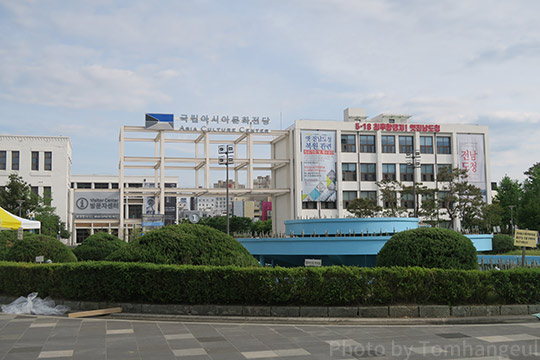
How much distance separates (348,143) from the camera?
62.8 meters

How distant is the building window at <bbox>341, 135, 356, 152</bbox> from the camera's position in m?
62.5

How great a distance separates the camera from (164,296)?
42.6 feet

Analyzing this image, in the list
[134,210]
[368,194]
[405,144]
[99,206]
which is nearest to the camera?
[368,194]

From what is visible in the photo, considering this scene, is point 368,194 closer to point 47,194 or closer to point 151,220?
point 151,220

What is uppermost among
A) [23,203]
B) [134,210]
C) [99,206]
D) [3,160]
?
[3,160]

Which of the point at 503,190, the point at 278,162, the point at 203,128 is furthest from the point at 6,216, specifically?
the point at 503,190

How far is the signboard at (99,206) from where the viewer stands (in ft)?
239

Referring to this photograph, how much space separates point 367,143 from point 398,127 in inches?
170

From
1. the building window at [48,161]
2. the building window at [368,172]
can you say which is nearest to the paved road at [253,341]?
the building window at [368,172]

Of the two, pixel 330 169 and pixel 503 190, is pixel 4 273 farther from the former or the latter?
pixel 503 190

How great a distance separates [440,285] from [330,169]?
4866 centimetres

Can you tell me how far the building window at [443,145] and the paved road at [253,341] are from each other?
184 feet

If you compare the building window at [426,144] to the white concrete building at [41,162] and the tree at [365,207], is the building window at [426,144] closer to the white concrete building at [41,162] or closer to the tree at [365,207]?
the tree at [365,207]

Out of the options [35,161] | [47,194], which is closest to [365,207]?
[47,194]
